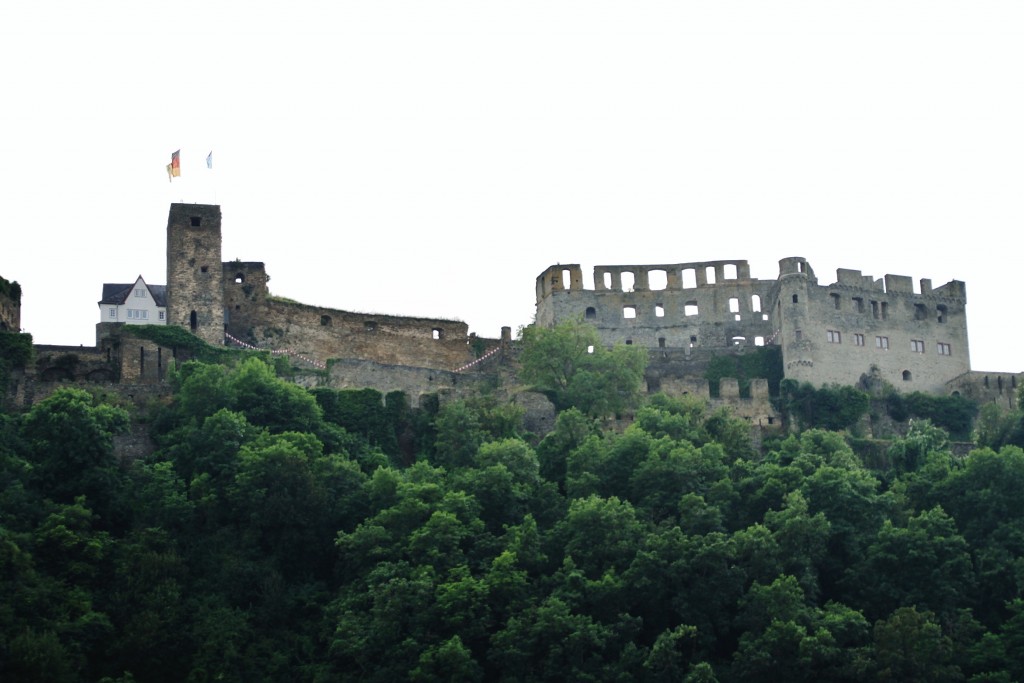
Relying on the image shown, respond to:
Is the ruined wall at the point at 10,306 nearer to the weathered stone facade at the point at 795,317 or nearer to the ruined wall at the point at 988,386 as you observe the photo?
the weathered stone facade at the point at 795,317

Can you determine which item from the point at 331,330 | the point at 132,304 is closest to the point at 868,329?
the point at 331,330

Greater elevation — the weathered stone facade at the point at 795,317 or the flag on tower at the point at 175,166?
the flag on tower at the point at 175,166

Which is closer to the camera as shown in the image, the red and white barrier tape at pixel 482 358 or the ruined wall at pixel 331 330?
the ruined wall at pixel 331 330

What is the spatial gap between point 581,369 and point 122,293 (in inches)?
820

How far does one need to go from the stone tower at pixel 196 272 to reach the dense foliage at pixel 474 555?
7.18m

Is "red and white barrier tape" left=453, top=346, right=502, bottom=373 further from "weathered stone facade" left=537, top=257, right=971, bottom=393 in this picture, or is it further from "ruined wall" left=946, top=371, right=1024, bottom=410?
"ruined wall" left=946, top=371, right=1024, bottom=410

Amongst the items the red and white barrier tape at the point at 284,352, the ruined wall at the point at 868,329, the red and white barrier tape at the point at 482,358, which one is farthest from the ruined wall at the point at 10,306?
the ruined wall at the point at 868,329

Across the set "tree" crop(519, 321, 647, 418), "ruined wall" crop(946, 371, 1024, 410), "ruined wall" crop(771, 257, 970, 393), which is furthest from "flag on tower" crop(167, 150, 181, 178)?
"ruined wall" crop(946, 371, 1024, 410)

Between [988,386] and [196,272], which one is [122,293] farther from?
[988,386]

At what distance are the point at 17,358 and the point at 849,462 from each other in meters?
25.8

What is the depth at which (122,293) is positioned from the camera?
276 feet

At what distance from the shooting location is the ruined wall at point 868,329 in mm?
78125

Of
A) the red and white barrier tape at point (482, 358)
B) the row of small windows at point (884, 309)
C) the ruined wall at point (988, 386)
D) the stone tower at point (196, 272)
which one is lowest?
the ruined wall at point (988, 386)

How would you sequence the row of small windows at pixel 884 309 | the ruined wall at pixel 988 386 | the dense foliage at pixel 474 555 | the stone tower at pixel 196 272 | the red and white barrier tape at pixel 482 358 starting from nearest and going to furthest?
the dense foliage at pixel 474 555
the stone tower at pixel 196 272
the red and white barrier tape at pixel 482 358
the ruined wall at pixel 988 386
the row of small windows at pixel 884 309
